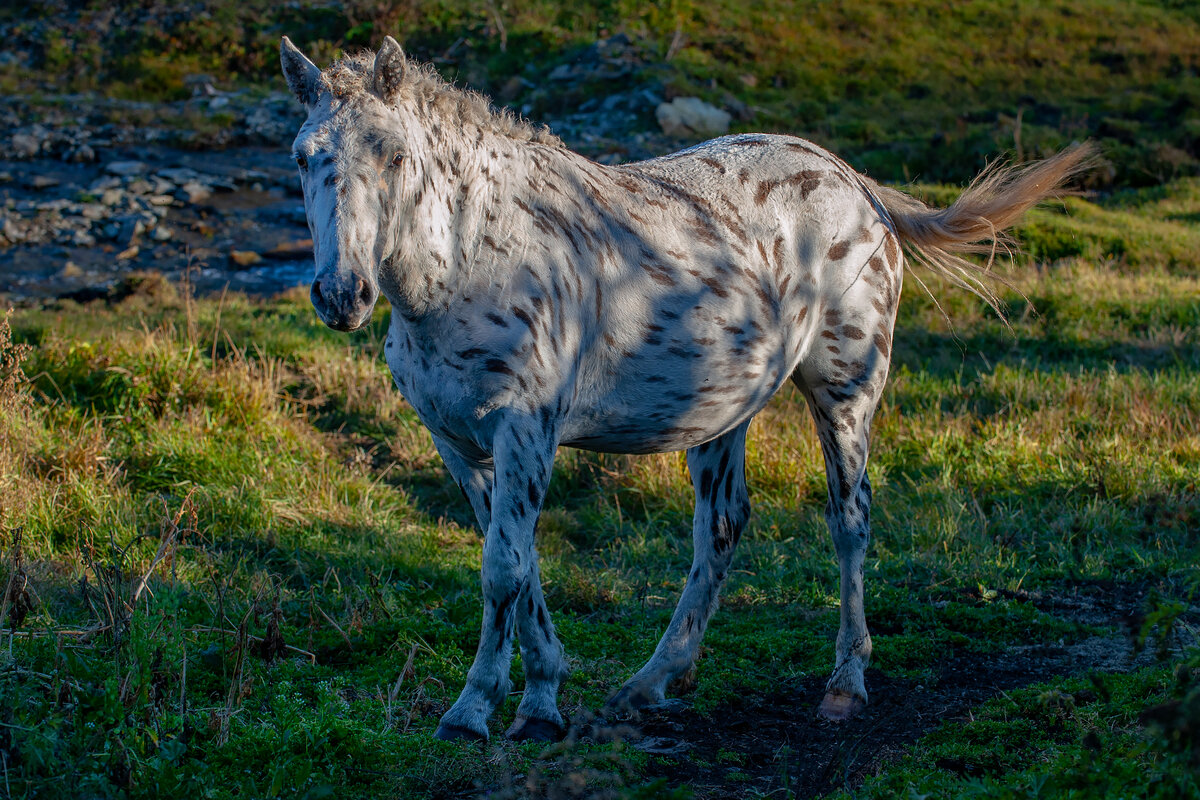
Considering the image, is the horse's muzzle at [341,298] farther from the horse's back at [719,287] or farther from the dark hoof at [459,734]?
the dark hoof at [459,734]

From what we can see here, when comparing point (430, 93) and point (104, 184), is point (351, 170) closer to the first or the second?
point (430, 93)

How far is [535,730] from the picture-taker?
3.90 m

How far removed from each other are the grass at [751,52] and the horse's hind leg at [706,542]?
16.6 metres

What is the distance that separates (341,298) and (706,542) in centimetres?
245

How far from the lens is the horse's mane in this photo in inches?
134

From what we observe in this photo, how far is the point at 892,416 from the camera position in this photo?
8.03 m

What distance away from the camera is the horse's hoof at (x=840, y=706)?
14.1 ft

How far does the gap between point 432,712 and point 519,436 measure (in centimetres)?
133

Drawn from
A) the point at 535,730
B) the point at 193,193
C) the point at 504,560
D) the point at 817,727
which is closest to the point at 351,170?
the point at 504,560

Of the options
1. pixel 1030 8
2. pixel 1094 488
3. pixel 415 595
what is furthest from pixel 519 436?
pixel 1030 8

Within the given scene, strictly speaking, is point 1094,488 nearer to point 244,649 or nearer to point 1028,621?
point 1028,621

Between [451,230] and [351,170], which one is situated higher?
[351,170]

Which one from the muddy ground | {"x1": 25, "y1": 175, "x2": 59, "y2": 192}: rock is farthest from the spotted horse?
{"x1": 25, "y1": 175, "x2": 59, "y2": 192}: rock

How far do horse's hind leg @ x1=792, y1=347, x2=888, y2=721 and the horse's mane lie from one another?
1888mm
